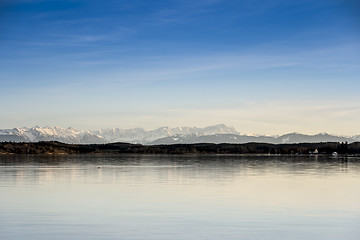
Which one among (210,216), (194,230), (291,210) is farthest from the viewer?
(291,210)

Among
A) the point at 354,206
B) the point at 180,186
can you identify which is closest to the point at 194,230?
the point at 354,206

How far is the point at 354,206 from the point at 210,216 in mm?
11227

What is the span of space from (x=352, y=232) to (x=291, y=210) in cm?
751

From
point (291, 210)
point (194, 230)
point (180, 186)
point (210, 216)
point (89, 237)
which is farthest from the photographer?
point (180, 186)

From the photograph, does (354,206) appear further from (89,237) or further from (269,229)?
(89,237)

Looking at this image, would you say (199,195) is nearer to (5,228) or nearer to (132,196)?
(132,196)

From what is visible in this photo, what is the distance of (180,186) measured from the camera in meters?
49.9

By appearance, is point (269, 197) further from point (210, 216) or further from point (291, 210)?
point (210, 216)

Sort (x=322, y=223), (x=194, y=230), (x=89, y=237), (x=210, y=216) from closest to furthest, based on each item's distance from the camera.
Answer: (x=89, y=237) < (x=194, y=230) < (x=322, y=223) < (x=210, y=216)

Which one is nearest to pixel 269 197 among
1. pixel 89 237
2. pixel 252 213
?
pixel 252 213

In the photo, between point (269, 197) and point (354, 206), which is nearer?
point (354, 206)

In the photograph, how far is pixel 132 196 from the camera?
40562mm

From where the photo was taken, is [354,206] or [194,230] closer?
[194,230]

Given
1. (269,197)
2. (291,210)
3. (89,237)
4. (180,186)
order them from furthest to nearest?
(180,186)
(269,197)
(291,210)
(89,237)
